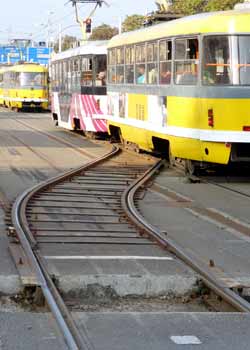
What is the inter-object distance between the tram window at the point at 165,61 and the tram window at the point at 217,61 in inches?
56.7

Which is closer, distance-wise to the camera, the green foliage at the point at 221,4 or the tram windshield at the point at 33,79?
the tram windshield at the point at 33,79

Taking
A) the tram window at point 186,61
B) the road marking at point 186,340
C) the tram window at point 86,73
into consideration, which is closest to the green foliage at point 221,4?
the tram window at point 86,73

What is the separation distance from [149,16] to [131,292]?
1238 cm

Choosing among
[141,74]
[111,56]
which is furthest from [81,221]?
[111,56]

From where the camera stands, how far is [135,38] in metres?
16.9

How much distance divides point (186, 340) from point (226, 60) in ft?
26.5

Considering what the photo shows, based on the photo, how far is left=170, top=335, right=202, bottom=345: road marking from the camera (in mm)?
5230

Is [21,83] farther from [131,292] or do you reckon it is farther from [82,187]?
[131,292]

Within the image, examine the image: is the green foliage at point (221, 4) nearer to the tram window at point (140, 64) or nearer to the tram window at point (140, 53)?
the tram window at point (140, 53)

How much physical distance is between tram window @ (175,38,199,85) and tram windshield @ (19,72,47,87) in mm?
35331

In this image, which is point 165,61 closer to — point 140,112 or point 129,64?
point 140,112

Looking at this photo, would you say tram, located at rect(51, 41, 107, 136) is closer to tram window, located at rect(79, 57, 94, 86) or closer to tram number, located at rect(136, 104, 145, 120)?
tram window, located at rect(79, 57, 94, 86)

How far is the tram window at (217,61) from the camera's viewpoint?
12594 mm

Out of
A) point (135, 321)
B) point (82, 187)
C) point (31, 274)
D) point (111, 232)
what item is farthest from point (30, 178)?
point (135, 321)
